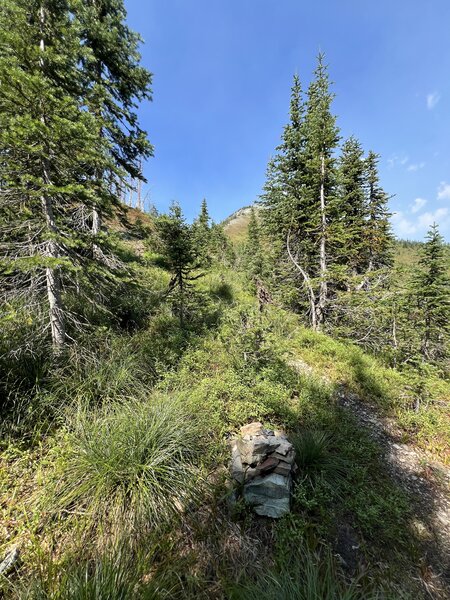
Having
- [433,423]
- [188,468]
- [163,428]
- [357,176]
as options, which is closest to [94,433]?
[163,428]

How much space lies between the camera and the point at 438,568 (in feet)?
10.1

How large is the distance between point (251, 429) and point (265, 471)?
687 mm

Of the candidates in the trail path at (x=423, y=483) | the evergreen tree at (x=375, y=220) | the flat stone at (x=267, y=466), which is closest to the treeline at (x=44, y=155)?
the flat stone at (x=267, y=466)

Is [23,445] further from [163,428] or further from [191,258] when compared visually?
[191,258]

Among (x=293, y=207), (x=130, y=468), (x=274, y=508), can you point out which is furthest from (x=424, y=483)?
(x=293, y=207)

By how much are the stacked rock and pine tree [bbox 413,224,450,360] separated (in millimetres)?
8120

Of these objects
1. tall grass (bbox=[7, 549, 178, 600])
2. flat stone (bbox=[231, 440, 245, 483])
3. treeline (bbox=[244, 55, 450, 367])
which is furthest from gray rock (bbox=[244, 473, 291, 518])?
treeline (bbox=[244, 55, 450, 367])

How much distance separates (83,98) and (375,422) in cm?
928

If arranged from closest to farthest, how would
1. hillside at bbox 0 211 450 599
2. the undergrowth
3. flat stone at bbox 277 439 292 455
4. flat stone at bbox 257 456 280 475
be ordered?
the undergrowth → hillside at bbox 0 211 450 599 → flat stone at bbox 257 456 280 475 → flat stone at bbox 277 439 292 455

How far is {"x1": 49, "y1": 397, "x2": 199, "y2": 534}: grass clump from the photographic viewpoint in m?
2.69

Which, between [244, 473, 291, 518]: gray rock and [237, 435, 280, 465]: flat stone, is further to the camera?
[237, 435, 280, 465]: flat stone

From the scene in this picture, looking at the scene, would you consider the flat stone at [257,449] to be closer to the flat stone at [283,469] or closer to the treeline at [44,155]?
the flat stone at [283,469]

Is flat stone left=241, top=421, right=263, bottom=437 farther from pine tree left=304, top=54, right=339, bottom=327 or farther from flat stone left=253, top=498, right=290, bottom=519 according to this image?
pine tree left=304, top=54, right=339, bottom=327

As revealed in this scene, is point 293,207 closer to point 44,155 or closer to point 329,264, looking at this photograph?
point 329,264
